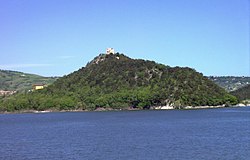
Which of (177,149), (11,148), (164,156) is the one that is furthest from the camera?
(11,148)

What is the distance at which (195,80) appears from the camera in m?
200

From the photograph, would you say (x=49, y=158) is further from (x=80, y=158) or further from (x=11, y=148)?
(x=11, y=148)

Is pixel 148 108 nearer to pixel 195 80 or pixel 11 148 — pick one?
pixel 195 80

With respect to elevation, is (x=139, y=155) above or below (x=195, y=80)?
below

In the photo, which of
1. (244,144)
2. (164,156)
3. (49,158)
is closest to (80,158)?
(49,158)

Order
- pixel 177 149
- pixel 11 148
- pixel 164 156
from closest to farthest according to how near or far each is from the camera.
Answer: pixel 164 156 → pixel 177 149 → pixel 11 148

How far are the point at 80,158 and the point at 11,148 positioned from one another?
1524 cm

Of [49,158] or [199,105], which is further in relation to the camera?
[199,105]

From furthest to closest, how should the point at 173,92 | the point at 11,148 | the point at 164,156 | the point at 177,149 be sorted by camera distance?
the point at 173,92
the point at 11,148
the point at 177,149
the point at 164,156

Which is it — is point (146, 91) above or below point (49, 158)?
above

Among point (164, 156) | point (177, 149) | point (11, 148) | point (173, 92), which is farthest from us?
point (173, 92)

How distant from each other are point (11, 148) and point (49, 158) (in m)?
12.5

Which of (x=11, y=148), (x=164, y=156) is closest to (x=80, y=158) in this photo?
(x=164, y=156)

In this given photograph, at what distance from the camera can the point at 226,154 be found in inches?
2004
